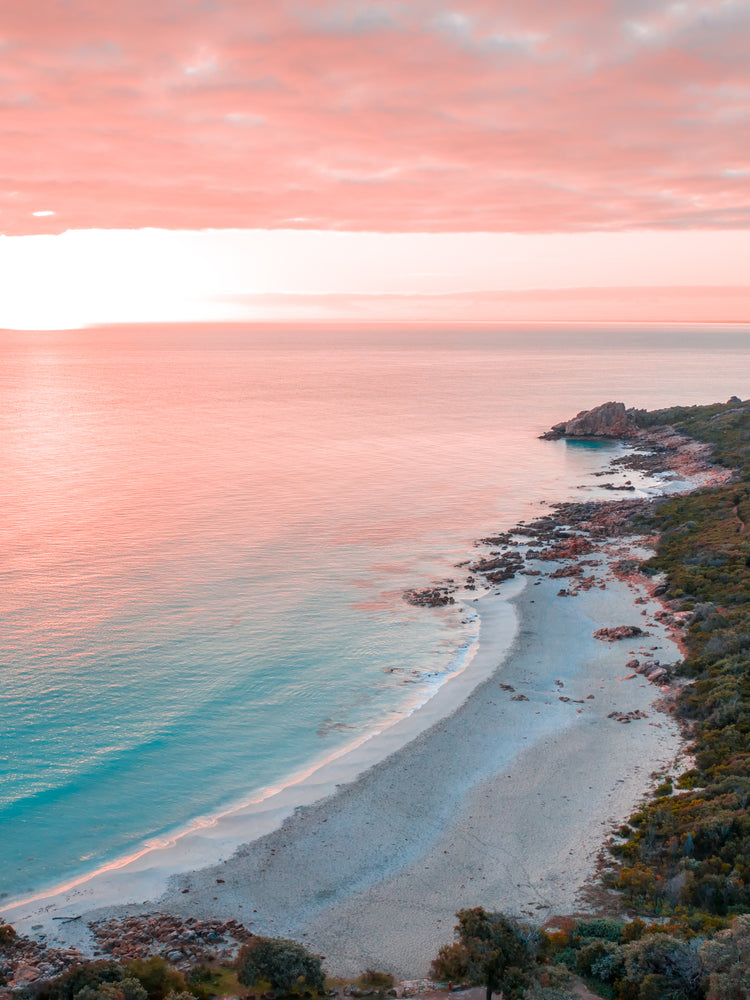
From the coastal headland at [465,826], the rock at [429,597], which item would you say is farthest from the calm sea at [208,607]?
the coastal headland at [465,826]

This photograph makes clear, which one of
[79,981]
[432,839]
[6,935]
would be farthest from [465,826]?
[6,935]

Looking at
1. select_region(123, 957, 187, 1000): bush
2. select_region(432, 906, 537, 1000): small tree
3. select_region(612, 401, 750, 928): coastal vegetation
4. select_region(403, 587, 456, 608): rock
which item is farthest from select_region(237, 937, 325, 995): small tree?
select_region(403, 587, 456, 608): rock

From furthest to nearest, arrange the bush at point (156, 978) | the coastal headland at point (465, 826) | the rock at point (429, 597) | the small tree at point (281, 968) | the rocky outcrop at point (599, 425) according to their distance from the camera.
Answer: the rocky outcrop at point (599, 425)
the rock at point (429, 597)
the coastal headland at point (465, 826)
the small tree at point (281, 968)
the bush at point (156, 978)

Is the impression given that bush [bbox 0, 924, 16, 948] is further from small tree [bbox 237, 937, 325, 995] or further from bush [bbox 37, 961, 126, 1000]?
small tree [bbox 237, 937, 325, 995]

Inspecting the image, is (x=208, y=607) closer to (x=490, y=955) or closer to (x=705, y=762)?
(x=705, y=762)

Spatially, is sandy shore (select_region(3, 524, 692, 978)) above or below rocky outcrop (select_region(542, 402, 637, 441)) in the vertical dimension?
below

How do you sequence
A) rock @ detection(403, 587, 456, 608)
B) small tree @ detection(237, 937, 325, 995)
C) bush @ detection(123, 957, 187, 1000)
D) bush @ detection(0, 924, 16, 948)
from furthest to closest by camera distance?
1. rock @ detection(403, 587, 456, 608)
2. bush @ detection(0, 924, 16, 948)
3. small tree @ detection(237, 937, 325, 995)
4. bush @ detection(123, 957, 187, 1000)

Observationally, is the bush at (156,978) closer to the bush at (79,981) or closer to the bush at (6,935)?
the bush at (79,981)
